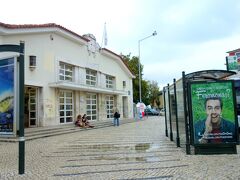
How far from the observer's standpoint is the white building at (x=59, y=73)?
19.0 meters

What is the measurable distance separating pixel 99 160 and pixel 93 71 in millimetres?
18651

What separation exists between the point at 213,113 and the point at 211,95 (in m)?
0.57

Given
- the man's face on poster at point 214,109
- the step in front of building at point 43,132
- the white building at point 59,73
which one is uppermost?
the white building at point 59,73

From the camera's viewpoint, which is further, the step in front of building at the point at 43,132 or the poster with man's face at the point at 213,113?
the step in front of building at the point at 43,132

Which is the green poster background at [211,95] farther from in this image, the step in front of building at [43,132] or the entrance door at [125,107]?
the entrance door at [125,107]

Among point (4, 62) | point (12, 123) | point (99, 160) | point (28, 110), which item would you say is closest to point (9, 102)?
point (12, 123)

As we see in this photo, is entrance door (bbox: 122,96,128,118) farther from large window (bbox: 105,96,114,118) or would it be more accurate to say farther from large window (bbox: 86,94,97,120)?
large window (bbox: 86,94,97,120)

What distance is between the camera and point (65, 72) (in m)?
22.4

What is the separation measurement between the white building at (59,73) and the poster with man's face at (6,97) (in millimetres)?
8730

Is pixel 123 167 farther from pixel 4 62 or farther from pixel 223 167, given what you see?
pixel 4 62

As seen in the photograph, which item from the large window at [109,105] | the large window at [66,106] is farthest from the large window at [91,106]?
the large window at [66,106]

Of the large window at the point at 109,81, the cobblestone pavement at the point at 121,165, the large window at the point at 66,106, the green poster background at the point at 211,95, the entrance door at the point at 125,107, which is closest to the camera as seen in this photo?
the cobblestone pavement at the point at 121,165

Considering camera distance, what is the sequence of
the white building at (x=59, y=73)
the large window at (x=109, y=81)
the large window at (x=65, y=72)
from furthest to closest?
the large window at (x=109, y=81)
the large window at (x=65, y=72)
the white building at (x=59, y=73)

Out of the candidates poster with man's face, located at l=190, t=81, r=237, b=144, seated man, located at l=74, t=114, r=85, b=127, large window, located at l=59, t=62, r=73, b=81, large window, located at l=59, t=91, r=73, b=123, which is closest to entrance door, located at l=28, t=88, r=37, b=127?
large window, located at l=59, t=91, r=73, b=123
